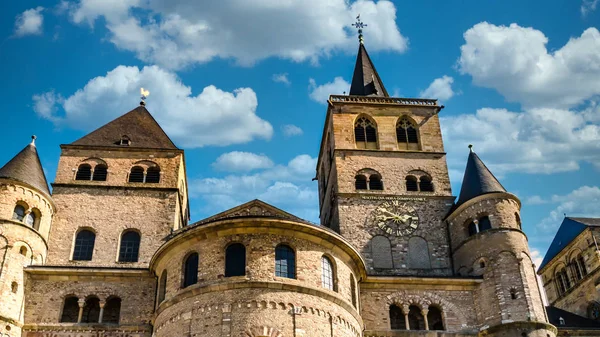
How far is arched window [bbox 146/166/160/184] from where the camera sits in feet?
118

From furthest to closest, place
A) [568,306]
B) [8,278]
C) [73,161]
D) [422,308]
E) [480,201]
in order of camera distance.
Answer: [568,306] → [73,161] → [480,201] → [422,308] → [8,278]

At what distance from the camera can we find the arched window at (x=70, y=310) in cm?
2860

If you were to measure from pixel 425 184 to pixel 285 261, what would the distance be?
14987mm

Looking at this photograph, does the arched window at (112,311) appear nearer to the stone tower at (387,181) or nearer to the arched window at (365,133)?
the stone tower at (387,181)

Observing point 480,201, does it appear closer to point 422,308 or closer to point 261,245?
point 422,308

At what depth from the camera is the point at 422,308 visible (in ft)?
98.8

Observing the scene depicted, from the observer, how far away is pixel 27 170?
105 feet

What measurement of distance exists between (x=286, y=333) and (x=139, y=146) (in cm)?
1790

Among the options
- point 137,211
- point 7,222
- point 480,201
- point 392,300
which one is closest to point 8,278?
point 7,222

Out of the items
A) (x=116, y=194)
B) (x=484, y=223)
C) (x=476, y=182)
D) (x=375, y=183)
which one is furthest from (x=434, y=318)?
(x=116, y=194)

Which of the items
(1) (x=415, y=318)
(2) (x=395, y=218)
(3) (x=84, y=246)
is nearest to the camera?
(1) (x=415, y=318)

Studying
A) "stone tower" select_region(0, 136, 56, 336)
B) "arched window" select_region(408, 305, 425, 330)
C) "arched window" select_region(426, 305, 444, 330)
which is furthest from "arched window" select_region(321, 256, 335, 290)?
"stone tower" select_region(0, 136, 56, 336)

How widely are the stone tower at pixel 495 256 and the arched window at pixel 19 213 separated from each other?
21.8 m

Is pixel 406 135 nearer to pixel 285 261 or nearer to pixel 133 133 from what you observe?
pixel 133 133
